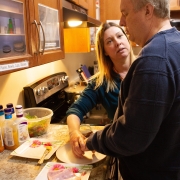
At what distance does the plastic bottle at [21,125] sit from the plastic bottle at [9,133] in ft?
0.06

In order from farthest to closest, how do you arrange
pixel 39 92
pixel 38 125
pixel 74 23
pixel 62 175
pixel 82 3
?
pixel 82 3 → pixel 74 23 → pixel 39 92 → pixel 38 125 → pixel 62 175

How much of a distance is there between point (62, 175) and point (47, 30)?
78cm

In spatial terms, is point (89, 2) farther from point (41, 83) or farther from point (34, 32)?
point (34, 32)

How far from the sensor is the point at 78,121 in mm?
1221

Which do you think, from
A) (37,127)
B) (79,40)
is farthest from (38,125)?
(79,40)

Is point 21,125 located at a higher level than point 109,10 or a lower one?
lower

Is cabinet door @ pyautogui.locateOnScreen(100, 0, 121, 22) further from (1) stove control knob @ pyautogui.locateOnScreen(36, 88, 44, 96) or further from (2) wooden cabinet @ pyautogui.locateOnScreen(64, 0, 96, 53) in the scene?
(1) stove control knob @ pyautogui.locateOnScreen(36, 88, 44, 96)

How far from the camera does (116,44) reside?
1.37m

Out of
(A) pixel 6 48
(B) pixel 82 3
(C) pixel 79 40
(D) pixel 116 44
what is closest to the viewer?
(A) pixel 6 48

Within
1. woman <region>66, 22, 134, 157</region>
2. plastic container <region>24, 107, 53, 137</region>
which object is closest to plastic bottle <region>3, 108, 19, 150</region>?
plastic container <region>24, 107, 53, 137</region>

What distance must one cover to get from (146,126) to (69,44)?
1647mm

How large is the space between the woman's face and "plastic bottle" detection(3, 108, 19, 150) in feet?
2.38

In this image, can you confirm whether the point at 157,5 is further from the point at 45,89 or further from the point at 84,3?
the point at 84,3

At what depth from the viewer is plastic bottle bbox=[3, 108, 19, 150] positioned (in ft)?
3.36
